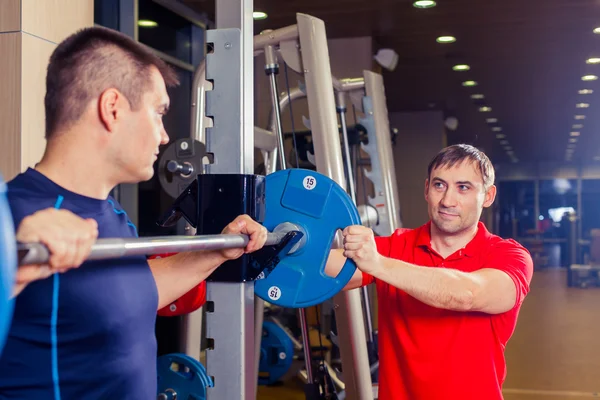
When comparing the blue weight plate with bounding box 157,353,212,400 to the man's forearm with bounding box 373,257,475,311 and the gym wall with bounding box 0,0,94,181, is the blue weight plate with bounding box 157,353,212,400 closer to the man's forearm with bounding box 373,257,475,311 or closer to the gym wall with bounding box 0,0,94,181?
the gym wall with bounding box 0,0,94,181

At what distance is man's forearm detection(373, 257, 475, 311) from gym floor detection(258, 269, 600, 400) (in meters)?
2.98

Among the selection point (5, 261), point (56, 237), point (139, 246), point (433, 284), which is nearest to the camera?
point (5, 261)

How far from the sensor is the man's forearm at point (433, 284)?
1619 mm

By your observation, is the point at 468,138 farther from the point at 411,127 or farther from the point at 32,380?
the point at 32,380

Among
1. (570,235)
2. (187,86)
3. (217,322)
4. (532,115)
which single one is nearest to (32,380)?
(217,322)

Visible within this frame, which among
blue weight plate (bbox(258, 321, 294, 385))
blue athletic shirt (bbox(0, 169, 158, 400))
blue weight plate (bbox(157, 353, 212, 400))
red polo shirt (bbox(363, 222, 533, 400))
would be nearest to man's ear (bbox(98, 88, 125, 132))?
blue athletic shirt (bbox(0, 169, 158, 400))

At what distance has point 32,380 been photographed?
1.08m

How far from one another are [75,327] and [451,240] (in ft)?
3.86

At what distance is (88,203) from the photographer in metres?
1.16

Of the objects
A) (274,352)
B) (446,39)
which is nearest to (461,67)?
(446,39)

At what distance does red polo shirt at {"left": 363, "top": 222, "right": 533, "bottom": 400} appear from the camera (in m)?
1.80

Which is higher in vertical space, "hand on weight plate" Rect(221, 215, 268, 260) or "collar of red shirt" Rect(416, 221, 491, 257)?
"hand on weight plate" Rect(221, 215, 268, 260)

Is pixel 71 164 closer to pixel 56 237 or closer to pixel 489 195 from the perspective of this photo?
pixel 56 237

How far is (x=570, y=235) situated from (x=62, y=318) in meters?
14.7
